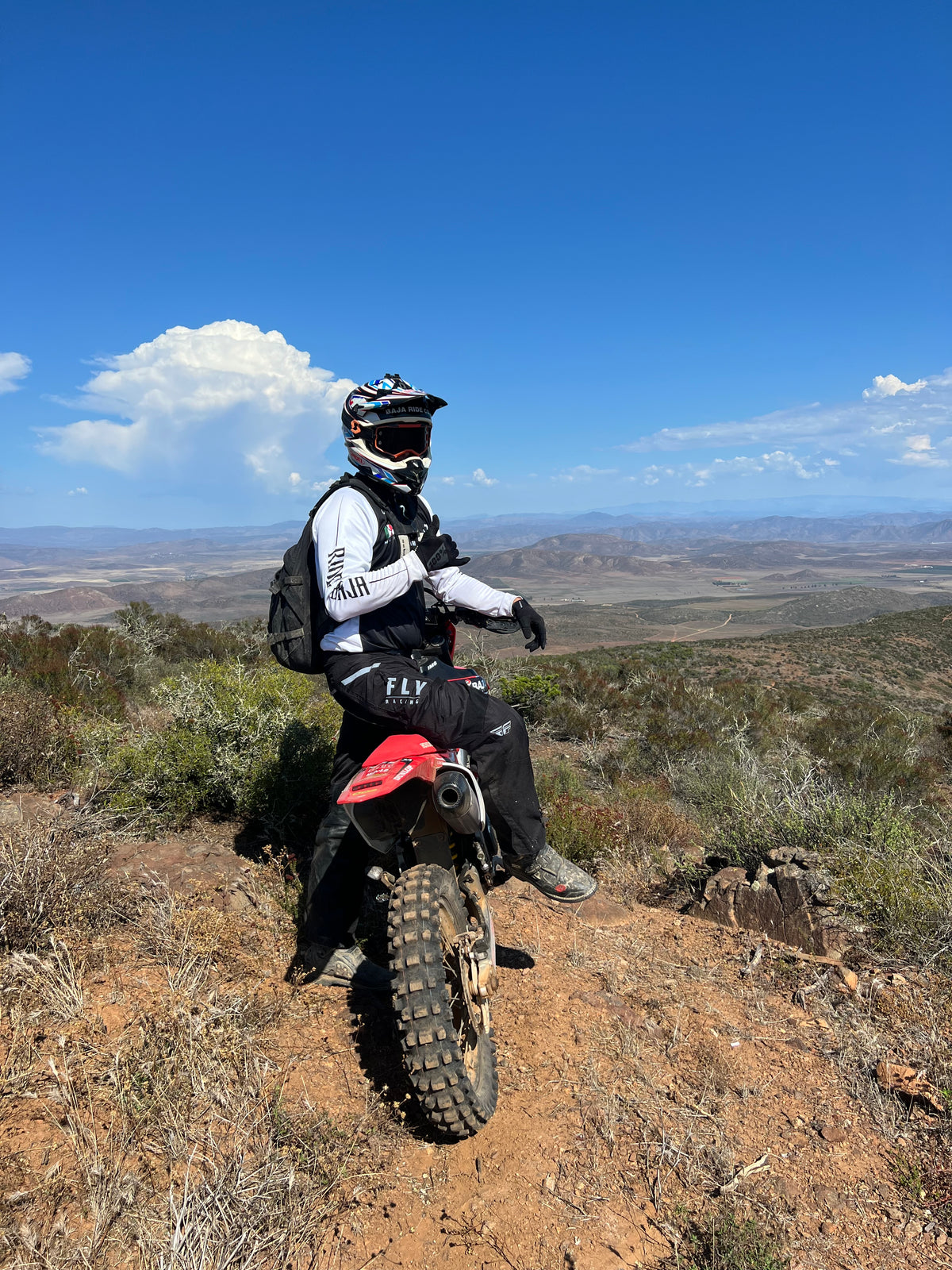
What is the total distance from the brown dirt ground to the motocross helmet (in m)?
2.37

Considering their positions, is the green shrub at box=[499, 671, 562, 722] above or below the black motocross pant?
below

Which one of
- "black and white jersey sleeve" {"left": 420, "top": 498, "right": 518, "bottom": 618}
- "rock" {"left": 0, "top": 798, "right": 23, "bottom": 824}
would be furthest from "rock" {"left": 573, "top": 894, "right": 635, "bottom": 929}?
"rock" {"left": 0, "top": 798, "right": 23, "bottom": 824}

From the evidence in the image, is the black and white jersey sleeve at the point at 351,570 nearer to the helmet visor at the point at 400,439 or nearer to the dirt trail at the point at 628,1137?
the helmet visor at the point at 400,439

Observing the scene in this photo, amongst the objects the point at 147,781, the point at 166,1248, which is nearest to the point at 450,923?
the point at 166,1248

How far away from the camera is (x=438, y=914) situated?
2436mm

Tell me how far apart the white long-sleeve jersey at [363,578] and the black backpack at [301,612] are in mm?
52

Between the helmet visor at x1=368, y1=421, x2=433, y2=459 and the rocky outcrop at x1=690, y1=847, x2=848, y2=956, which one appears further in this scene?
the rocky outcrop at x1=690, y1=847, x2=848, y2=956

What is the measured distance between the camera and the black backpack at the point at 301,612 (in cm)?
302

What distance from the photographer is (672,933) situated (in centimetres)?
401

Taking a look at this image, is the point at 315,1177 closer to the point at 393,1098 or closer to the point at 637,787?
the point at 393,1098

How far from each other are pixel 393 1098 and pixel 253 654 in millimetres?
10035

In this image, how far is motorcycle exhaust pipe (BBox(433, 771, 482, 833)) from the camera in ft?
8.18

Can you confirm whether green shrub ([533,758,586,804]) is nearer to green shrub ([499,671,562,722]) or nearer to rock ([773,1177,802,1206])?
green shrub ([499,671,562,722])

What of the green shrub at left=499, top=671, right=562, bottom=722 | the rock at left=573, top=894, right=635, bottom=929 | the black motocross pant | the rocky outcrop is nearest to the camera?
the black motocross pant
